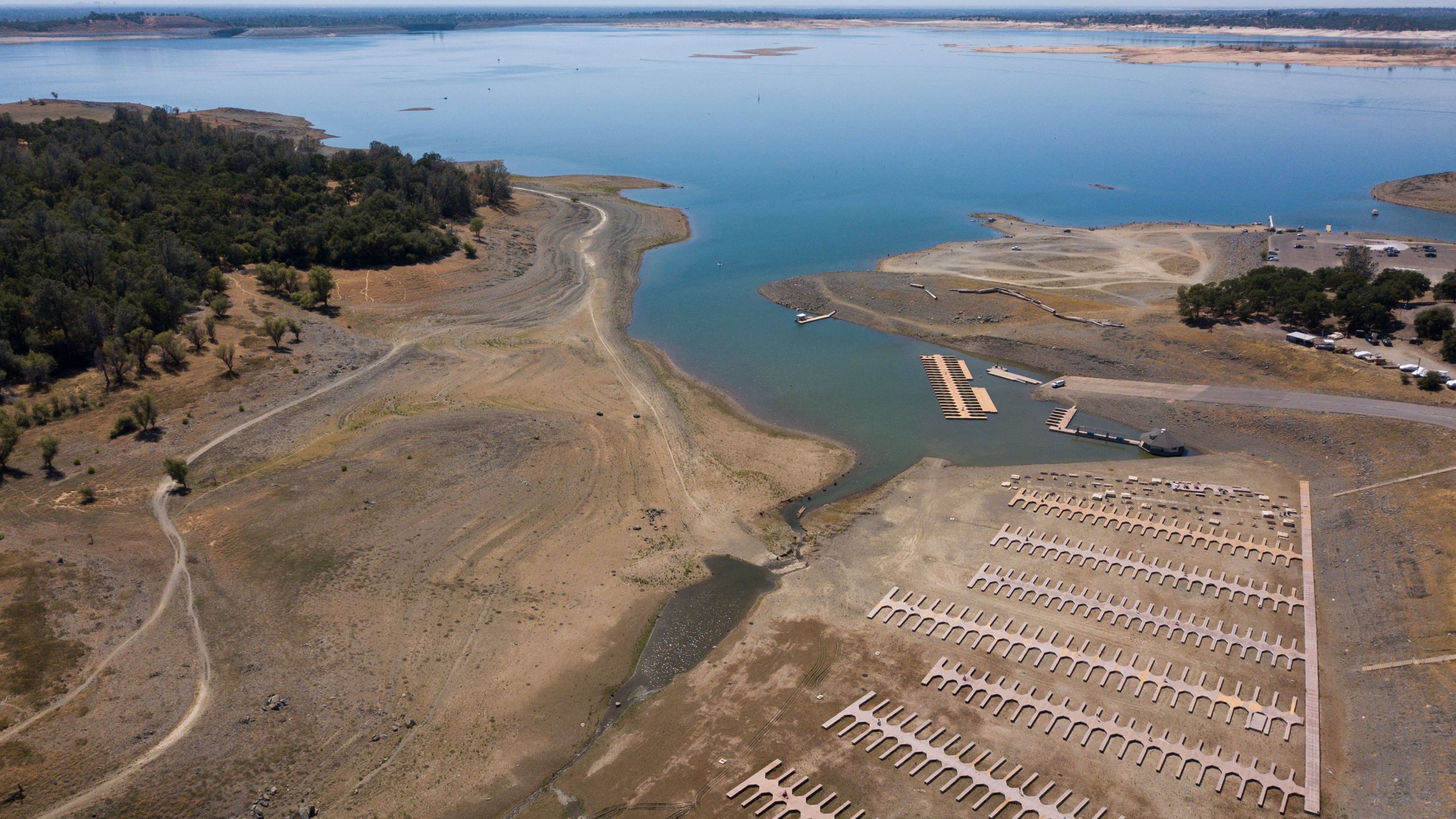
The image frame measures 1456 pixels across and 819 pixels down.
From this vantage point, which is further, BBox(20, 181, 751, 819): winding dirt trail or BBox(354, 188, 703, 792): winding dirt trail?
BBox(354, 188, 703, 792): winding dirt trail

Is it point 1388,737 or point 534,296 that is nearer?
point 1388,737

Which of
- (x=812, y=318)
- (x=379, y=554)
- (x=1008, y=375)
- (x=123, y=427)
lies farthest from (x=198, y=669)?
(x=812, y=318)

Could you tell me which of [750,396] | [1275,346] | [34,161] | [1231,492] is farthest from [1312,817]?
[34,161]

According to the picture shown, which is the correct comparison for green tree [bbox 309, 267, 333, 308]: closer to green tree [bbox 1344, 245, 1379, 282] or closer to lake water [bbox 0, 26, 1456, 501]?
lake water [bbox 0, 26, 1456, 501]

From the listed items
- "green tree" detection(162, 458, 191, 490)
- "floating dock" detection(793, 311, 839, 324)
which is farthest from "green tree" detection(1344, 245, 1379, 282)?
"green tree" detection(162, 458, 191, 490)

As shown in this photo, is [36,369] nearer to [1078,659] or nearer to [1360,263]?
[1078,659]

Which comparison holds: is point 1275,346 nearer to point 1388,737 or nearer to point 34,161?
point 1388,737
